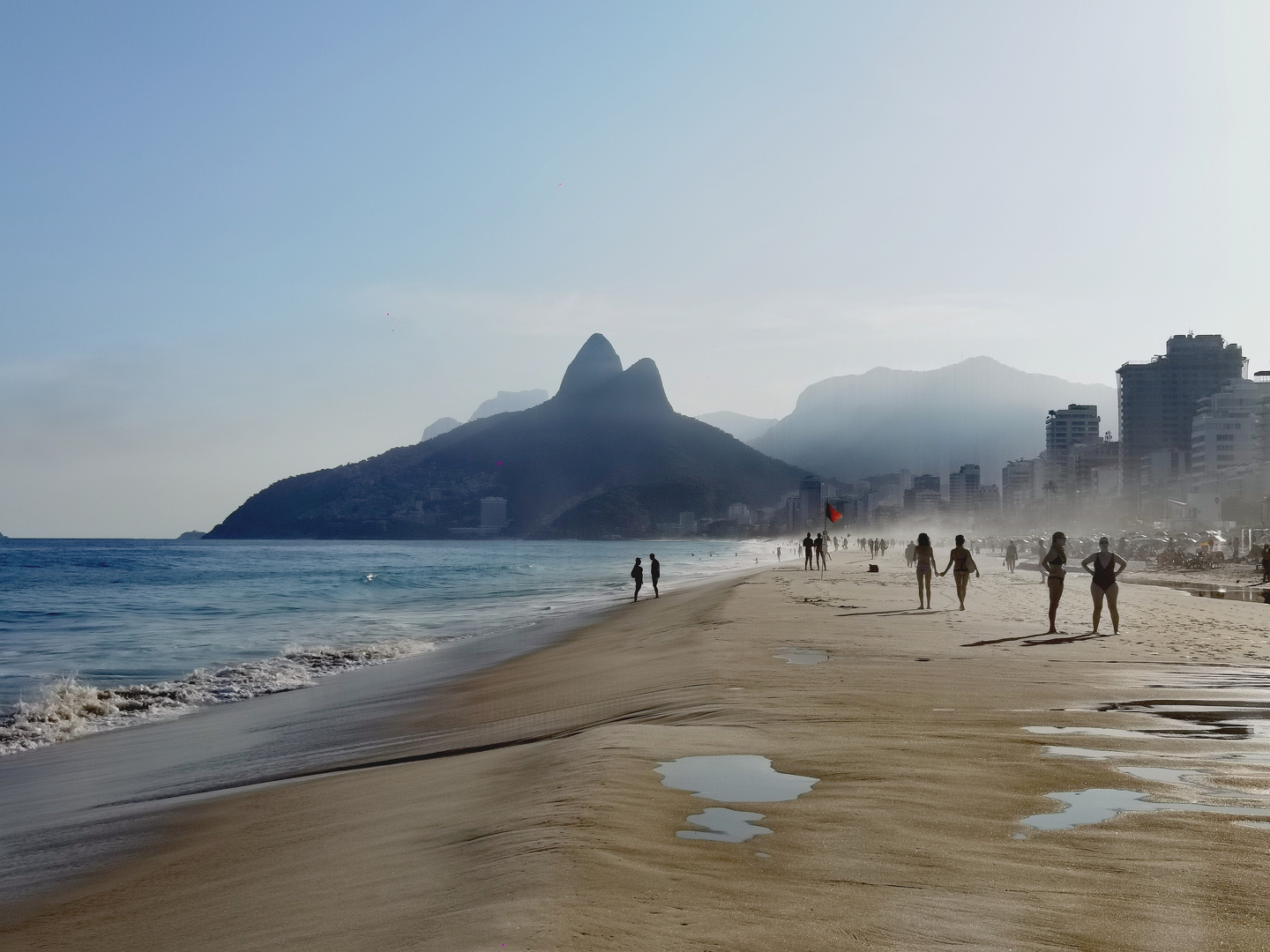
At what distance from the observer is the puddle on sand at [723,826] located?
14.8ft

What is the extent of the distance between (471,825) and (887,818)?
2279 millimetres

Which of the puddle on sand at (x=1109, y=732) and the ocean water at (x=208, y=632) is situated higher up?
the puddle on sand at (x=1109, y=732)

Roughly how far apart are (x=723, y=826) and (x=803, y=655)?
8.36 meters

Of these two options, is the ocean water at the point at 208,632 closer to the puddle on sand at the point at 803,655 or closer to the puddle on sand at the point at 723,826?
the puddle on sand at the point at 803,655

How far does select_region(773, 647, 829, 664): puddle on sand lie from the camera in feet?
39.9

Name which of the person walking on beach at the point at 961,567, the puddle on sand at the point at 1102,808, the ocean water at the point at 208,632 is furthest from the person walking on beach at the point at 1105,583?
the ocean water at the point at 208,632

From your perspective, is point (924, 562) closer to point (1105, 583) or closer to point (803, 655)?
point (1105, 583)

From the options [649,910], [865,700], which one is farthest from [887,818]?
[865,700]

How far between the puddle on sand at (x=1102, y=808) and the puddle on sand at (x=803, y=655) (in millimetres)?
6851

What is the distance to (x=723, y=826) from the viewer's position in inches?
185

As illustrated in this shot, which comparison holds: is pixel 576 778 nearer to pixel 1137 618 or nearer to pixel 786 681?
pixel 786 681

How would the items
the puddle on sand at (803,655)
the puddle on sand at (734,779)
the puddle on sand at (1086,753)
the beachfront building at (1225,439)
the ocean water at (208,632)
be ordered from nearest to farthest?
the puddle on sand at (734,779)
the puddle on sand at (1086,753)
the puddle on sand at (803,655)
the ocean water at (208,632)
the beachfront building at (1225,439)

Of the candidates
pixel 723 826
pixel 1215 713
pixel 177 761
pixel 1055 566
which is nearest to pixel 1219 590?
pixel 1055 566

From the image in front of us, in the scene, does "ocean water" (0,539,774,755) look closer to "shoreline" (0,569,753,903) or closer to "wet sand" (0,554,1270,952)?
"shoreline" (0,569,753,903)
